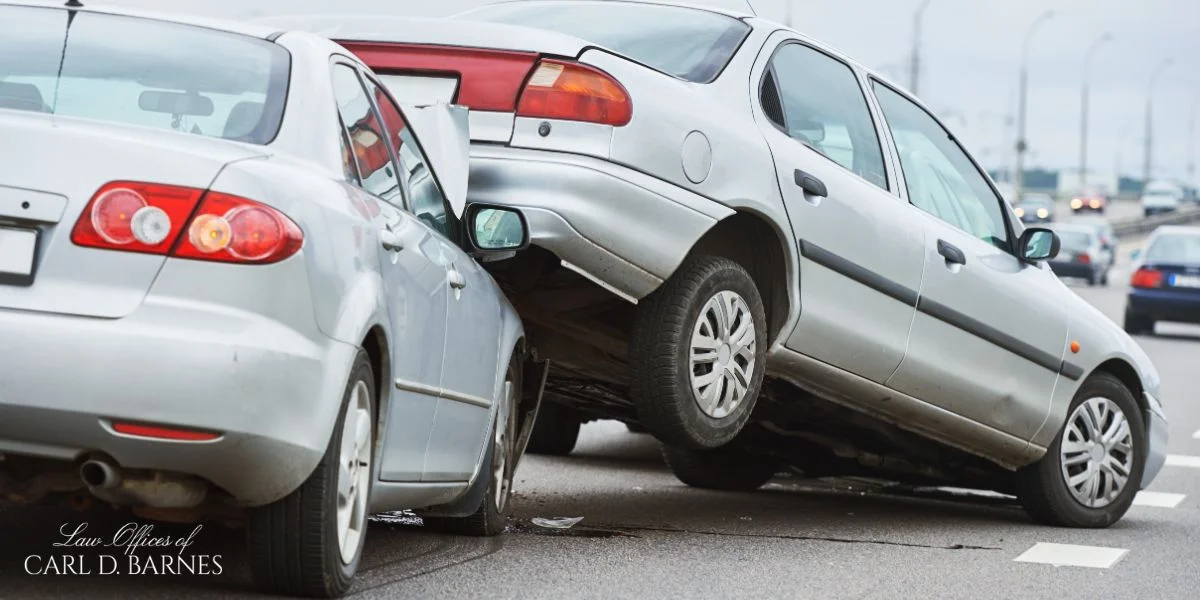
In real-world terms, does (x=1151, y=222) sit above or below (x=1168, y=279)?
below

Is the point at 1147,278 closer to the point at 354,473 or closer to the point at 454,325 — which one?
the point at 454,325

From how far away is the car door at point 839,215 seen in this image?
7152 millimetres

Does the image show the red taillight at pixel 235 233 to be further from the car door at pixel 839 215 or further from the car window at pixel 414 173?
the car door at pixel 839 215

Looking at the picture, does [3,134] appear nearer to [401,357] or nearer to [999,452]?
[401,357]

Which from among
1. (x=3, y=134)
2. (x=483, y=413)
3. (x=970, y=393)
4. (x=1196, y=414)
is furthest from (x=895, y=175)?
(x=1196, y=414)

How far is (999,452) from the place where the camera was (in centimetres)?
853

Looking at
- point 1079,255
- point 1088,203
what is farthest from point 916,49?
point 1088,203

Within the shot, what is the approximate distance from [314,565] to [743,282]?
7.88ft

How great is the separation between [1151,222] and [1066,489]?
83.4 m

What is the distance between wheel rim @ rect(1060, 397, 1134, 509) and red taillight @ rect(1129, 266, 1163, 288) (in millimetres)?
19922

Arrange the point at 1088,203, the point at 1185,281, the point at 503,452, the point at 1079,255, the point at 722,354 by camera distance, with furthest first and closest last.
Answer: the point at 1088,203 < the point at 1079,255 < the point at 1185,281 < the point at 503,452 < the point at 722,354

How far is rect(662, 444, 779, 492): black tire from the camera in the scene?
9750mm

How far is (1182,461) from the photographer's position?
12734 millimetres

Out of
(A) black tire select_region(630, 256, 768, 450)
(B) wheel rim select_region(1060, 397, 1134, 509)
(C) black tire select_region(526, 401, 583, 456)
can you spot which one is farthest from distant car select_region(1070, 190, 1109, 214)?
(A) black tire select_region(630, 256, 768, 450)
